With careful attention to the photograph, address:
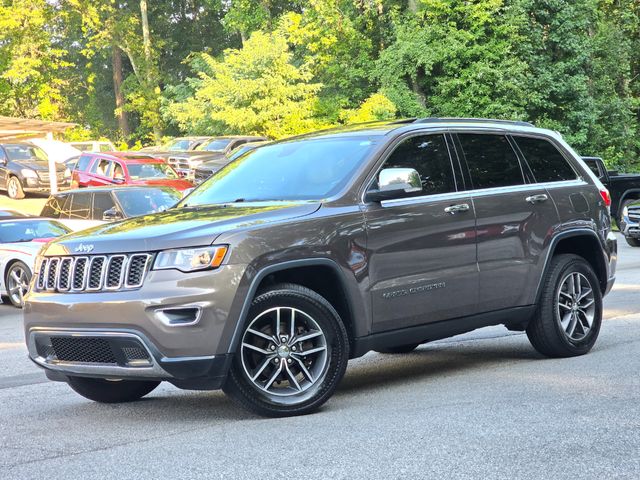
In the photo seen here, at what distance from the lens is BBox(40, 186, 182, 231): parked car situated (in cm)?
2033

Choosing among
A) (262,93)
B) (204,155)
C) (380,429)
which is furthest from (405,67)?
(380,429)

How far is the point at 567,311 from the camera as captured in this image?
28.3ft

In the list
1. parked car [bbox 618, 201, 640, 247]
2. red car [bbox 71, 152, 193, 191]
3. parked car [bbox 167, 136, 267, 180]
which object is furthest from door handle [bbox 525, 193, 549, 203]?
parked car [bbox 167, 136, 267, 180]

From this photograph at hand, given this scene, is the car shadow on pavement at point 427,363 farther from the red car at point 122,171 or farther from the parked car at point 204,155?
the parked car at point 204,155

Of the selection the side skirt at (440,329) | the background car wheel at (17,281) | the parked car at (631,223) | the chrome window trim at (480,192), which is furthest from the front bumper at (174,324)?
the parked car at (631,223)

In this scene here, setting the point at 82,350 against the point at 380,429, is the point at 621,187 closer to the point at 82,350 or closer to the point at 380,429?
the point at 380,429

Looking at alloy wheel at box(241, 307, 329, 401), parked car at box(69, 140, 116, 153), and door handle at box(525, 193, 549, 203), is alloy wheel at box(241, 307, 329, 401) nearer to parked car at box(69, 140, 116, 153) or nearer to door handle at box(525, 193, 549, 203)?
door handle at box(525, 193, 549, 203)

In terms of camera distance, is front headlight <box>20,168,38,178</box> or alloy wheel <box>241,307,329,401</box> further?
front headlight <box>20,168,38,178</box>

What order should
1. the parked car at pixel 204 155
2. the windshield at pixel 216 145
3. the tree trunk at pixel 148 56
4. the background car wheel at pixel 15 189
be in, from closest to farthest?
the parked car at pixel 204 155 → the windshield at pixel 216 145 → the background car wheel at pixel 15 189 → the tree trunk at pixel 148 56

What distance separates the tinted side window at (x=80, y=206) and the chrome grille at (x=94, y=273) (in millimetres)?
14692

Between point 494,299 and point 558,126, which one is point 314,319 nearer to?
point 494,299

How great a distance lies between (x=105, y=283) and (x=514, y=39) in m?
38.2

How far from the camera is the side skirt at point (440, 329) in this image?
6.98 metres

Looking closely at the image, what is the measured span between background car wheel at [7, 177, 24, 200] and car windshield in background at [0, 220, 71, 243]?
1797cm
